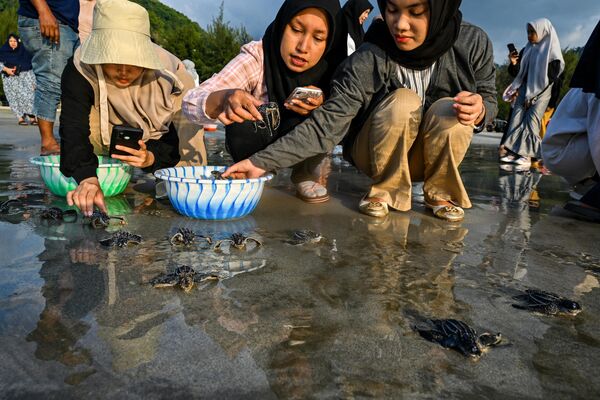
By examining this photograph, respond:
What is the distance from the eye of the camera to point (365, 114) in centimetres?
261

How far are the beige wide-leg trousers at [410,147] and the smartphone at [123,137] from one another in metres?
1.33

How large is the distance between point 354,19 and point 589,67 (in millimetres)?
1662

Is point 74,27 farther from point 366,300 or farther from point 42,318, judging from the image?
point 366,300

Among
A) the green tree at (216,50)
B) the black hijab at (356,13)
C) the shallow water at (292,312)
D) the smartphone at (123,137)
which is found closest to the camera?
the shallow water at (292,312)

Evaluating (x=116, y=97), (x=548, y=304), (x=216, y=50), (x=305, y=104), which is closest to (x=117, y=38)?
(x=116, y=97)

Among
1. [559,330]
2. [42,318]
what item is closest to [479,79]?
[559,330]

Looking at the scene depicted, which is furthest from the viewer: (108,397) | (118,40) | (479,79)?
(479,79)

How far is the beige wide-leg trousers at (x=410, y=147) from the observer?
7.84 ft

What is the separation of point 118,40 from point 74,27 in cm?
193

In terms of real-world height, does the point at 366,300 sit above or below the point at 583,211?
below

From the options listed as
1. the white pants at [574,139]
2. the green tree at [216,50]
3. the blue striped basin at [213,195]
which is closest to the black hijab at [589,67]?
the white pants at [574,139]

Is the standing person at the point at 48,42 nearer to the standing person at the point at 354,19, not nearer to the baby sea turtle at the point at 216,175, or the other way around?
the baby sea turtle at the point at 216,175

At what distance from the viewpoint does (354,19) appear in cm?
336

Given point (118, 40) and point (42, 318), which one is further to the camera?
point (118, 40)
